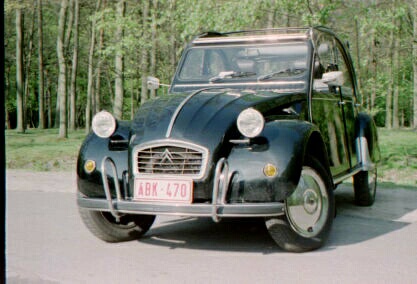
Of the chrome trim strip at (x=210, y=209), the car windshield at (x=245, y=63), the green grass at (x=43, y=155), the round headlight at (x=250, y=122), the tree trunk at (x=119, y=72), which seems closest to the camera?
the chrome trim strip at (x=210, y=209)

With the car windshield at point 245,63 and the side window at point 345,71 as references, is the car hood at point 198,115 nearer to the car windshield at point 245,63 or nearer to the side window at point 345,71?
the car windshield at point 245,63

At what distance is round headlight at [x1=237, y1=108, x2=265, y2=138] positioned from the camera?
15.7ft

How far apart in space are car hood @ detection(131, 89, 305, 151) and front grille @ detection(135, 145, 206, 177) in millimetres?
83

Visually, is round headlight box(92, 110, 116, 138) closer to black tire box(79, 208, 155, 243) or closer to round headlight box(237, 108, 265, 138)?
black tire box(79, 208, 155, 243)

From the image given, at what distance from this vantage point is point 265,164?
469cm

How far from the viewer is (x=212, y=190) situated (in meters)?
4.71

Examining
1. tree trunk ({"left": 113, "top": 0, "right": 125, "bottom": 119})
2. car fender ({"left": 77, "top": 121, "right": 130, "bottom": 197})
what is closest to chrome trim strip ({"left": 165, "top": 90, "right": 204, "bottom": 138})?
car fender ({"left": 77, "top": 121, "right": 130, "bottom": 197})

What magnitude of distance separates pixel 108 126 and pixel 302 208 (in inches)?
73.0

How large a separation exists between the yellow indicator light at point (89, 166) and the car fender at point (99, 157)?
1 cm

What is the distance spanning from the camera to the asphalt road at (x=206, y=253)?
4223 mm

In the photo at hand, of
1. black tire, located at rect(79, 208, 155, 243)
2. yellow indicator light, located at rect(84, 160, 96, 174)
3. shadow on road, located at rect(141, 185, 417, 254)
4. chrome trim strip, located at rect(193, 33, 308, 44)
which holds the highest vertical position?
chrome trim strip, located at rect(193, 33, 308, 44)

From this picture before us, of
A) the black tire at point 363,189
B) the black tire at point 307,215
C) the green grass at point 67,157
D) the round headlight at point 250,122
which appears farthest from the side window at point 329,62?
the green grass at point 67,157

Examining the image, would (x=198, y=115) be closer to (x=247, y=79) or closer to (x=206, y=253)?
(x=206, y=253)

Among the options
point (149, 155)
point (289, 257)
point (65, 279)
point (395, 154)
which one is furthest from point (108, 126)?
point (395, 154)
